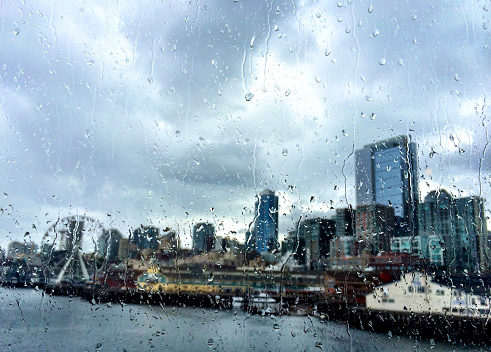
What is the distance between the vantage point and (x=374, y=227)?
2803cm

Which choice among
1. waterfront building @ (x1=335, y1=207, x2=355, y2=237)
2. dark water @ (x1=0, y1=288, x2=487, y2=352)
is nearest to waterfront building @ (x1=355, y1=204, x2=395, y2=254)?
waterfront building @ (x1=335, y1=207, x2=355, y2=237)

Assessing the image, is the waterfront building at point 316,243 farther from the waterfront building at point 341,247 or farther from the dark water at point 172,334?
the dark water at point 172,334

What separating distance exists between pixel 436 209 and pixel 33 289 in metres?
38.2

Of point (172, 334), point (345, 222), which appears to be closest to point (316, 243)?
point (345, 222)

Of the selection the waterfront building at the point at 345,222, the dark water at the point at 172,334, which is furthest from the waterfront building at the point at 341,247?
the dark water at the point at 172,334

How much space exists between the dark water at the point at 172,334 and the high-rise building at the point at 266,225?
4.87 metres

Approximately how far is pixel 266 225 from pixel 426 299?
12172 mm

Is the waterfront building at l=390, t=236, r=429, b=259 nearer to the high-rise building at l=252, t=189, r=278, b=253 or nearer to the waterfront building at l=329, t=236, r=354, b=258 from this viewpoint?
the waterfront building at l=329, t=236, r=354, b=258

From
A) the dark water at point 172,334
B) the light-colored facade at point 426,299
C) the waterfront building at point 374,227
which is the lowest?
the dark water at point 172,334

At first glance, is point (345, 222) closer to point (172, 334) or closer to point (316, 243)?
point (316, 243)

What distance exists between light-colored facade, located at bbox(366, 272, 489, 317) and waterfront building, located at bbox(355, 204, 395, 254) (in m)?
3.71

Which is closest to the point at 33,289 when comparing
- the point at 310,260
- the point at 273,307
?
the point at 273,307

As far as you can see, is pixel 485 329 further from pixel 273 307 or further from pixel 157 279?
pixel 157 279

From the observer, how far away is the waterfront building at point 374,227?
25125 mm
